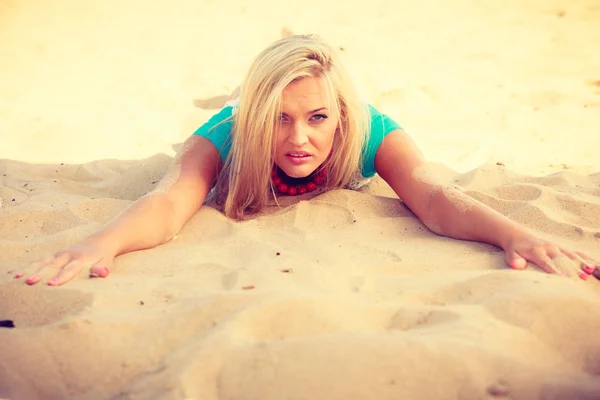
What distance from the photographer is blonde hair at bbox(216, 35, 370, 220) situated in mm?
2418

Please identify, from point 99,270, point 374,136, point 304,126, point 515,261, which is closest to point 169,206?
point 99,270

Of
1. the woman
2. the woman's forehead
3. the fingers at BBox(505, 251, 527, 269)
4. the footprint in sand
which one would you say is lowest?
the footprint in sand

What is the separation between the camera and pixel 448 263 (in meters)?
1.98

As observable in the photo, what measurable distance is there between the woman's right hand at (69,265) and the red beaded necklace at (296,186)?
0.97 meters

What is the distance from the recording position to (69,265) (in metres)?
1.87

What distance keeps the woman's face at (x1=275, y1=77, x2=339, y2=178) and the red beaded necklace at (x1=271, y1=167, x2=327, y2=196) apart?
0.21 m

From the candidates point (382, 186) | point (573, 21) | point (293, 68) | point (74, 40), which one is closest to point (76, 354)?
point (293, 68)

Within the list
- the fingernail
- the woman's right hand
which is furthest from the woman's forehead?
the fingernail

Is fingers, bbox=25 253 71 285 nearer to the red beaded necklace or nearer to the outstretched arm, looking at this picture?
the outstretched arm

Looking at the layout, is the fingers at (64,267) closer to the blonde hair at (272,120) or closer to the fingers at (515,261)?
the blonde hair at (272,120)

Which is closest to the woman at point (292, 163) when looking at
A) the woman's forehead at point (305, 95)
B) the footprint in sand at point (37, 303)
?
the woman's forehead at point (305, 95)

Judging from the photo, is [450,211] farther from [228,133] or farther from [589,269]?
[228,133]

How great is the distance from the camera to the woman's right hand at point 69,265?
1798 mm

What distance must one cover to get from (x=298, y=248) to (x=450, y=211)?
646 millimetres
